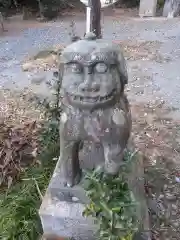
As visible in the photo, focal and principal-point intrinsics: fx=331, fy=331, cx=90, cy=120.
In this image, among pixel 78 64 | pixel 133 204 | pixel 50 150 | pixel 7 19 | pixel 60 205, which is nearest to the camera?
pixel 133 204

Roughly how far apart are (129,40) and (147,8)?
176cm

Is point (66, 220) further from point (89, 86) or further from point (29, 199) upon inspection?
point (89, 86)

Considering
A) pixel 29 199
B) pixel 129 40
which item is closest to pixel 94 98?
pixel 29 199

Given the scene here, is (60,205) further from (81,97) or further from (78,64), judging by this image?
(78,64)

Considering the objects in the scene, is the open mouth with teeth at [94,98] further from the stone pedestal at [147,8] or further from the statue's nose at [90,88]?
the stone pedestal at [147,8]

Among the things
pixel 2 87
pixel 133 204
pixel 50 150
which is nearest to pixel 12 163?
pixel 50 150

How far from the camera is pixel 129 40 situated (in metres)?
5.56

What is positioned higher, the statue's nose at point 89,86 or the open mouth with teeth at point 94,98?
the statue's nose at point 89,86

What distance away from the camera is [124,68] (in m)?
1.46

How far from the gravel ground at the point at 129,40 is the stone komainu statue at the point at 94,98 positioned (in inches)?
87.0

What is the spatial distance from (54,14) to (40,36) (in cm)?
138

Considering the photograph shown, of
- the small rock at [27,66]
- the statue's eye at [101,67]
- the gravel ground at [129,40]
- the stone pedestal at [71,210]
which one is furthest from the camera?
the small rock at [27,66]

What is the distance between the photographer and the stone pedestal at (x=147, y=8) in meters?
6.87

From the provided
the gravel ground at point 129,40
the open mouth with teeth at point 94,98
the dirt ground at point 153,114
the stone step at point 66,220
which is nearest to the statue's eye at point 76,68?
the open mouth with teeth at point 94,98
